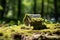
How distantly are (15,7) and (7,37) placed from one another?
25.3 m

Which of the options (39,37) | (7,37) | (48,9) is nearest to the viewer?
(39,37)

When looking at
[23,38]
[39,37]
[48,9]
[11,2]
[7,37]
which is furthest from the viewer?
[48,9]

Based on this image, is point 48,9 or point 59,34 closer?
point 59,34

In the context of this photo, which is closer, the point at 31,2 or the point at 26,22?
the point at 26,22

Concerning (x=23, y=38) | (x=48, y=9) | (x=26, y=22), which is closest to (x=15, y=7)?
(x=48, y=9)

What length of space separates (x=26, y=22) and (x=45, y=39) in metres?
2.84

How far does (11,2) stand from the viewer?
102ft

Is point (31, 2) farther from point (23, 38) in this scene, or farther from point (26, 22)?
point (23, 38)

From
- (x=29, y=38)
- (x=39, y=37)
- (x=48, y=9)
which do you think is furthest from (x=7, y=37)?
(x=48, y=9)

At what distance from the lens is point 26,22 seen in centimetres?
882

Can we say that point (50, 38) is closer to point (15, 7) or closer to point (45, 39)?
point (45, 39)

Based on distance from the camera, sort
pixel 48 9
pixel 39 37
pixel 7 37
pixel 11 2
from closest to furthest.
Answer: pixel 39 37 < pixel 7 37 < pixel 11 2 < pixel 48 9

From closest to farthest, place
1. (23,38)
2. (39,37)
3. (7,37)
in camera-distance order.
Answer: (39,37), (23,38), (7,37)

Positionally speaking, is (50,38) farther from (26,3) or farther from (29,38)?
(26,3)
